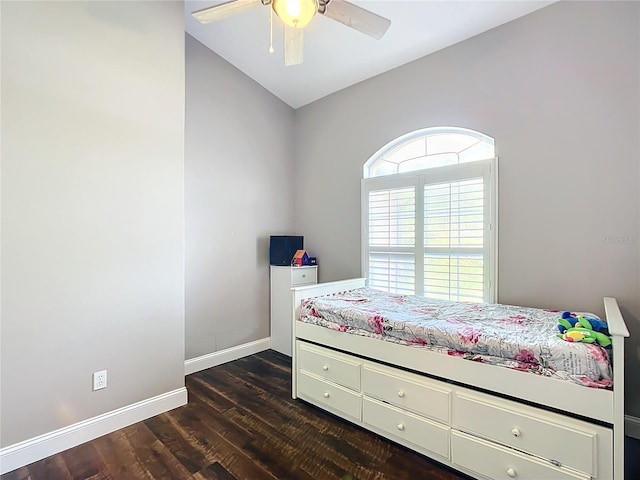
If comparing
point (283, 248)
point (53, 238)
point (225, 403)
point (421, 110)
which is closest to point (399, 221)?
point (421, 110)

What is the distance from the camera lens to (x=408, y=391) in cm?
192

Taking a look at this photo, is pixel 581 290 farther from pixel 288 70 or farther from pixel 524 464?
pixel 288 70

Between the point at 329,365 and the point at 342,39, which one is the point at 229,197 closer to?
the point at 342,39

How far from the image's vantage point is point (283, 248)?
3.67 meters

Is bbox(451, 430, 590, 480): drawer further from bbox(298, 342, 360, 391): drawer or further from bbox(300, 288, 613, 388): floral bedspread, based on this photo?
bbox(298, 342, 360, 391): drawer

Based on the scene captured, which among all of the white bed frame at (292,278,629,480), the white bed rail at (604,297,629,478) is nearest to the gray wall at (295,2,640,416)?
the white bed frame at (292,278,629,480)

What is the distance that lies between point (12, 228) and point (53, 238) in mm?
188

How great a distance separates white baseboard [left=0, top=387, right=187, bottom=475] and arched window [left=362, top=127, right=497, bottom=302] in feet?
6.82

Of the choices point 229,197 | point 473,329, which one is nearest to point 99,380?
point 229,197

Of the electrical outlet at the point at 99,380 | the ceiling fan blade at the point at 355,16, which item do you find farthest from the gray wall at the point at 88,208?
the ceiling fan blade at the point at 355,16

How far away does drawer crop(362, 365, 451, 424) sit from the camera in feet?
5.92

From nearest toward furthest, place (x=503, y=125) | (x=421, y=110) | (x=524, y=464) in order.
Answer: (x=524, y=464) < (x=503, y=125) < (x=421, y=110)

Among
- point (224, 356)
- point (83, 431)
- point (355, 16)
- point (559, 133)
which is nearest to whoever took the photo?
point (355, 16)

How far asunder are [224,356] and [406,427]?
2085 millimetres
